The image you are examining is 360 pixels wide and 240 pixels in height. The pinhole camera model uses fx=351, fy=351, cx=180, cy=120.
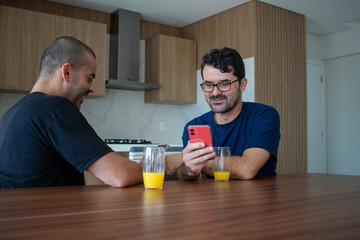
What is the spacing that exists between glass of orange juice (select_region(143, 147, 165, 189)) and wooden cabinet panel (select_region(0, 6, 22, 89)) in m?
2.76

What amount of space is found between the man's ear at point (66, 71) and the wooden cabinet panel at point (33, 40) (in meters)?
2.25

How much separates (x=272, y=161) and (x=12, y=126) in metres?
1.20

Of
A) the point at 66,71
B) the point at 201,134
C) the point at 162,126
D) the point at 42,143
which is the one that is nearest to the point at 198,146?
the point at 201,134

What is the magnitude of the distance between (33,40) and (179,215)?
11.0 ft

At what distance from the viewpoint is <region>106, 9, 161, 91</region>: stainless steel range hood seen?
415cm

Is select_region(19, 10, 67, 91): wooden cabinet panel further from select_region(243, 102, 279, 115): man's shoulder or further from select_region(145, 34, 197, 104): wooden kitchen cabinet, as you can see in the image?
select_region(243, 102, 279, 115): man's shoulder

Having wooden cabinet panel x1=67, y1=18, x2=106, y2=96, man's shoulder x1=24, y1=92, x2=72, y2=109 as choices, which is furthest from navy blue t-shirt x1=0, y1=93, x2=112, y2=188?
wooden cabinet panel x1=67, y1=18, x2=106, y2=96

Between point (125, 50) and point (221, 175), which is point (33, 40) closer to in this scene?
point (125, 50)

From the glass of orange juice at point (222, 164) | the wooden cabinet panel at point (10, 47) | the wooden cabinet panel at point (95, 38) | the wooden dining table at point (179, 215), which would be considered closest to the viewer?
the wooden dining table at point (179, 215)

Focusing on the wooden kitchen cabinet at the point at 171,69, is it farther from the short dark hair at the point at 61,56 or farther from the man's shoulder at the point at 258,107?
the short dark hair at the point at 61,56

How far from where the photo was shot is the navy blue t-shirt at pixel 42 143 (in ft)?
3.91

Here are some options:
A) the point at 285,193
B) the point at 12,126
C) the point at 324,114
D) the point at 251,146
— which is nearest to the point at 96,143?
the point at 12,126

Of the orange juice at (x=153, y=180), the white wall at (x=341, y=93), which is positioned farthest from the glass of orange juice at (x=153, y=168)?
the white wall at (x=341, y=93)

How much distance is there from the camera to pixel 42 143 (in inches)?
48.5
